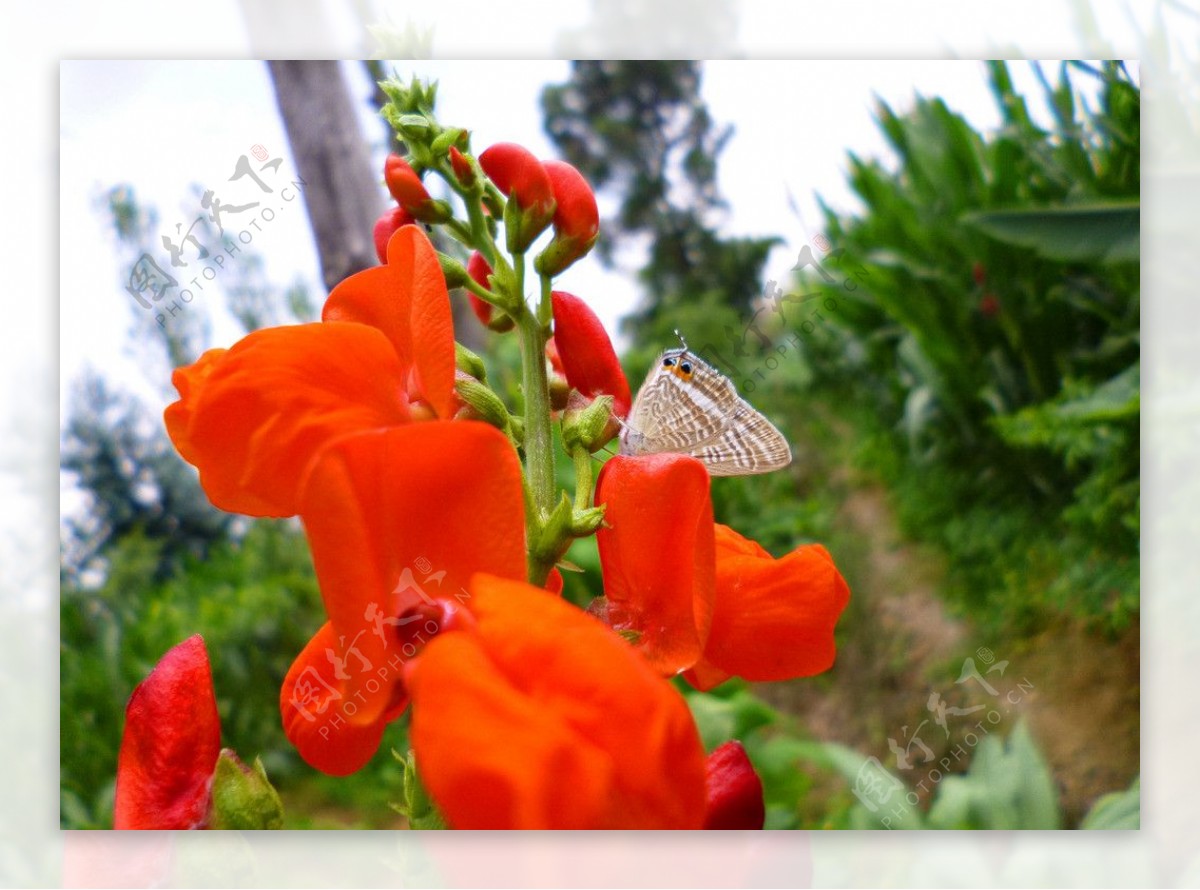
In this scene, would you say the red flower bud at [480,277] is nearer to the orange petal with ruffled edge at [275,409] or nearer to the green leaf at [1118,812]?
the orange petal with ruffled edge at [275,409]

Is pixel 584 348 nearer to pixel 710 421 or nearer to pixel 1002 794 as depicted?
pixel 710 421

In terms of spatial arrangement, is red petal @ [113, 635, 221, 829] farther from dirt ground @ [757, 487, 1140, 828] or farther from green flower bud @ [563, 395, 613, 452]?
dirt ground @ [757, 487, 1140, 828]

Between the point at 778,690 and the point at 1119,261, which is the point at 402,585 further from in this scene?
the point at 778,690

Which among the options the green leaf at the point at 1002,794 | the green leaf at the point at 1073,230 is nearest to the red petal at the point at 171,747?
the green leaf at the point at 1002,794

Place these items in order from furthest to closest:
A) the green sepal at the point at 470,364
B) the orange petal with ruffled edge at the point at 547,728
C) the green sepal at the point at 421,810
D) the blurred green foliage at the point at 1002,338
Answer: the blurred green foliage at the point at 1002,338 → the green sepal at the point at 470,364 → the green sepal at the point at 421,810 → the orange petal with ruffled edge at the point at 547,728

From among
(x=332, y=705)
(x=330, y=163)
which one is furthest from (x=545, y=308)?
(x=330, y=163)

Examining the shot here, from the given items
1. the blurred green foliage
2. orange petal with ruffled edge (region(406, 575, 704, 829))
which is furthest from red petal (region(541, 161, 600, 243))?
the blurred green foliage

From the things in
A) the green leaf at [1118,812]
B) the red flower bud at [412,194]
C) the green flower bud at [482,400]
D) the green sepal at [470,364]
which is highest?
the red flower bud at [412,194]
